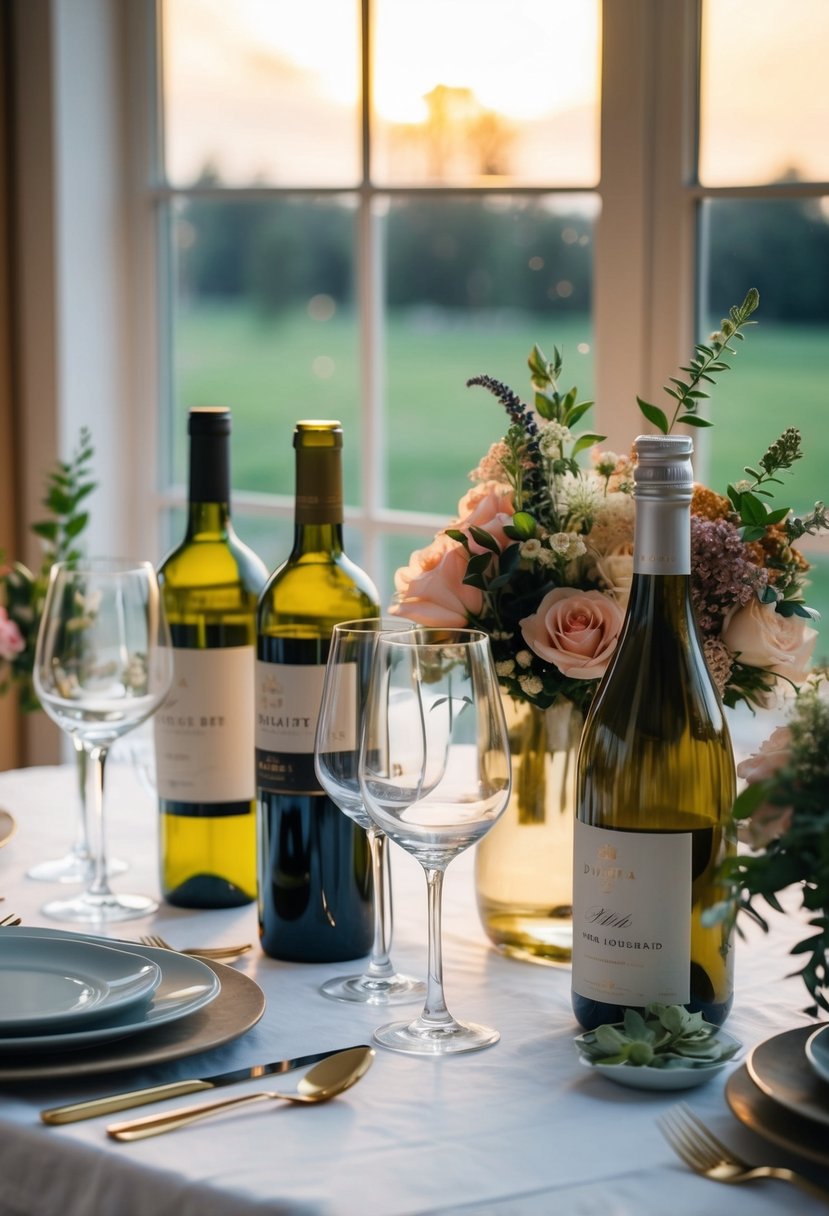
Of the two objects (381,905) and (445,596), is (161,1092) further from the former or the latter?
(445,596)

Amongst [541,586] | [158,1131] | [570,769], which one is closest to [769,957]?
[570,769]

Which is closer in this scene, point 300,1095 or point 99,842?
point 300,1095

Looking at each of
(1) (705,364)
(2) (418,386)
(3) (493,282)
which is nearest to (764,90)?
(3) (493,282)

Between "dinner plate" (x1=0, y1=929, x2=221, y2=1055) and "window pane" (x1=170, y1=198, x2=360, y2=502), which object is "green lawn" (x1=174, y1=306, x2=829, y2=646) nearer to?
"window pane" (x1=170, y1=198, x2=360, y2=502)

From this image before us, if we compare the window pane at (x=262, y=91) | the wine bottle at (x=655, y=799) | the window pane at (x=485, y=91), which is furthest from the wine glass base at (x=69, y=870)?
the window pane at (x=262, y=91)

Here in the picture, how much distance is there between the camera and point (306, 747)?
3.27 feet

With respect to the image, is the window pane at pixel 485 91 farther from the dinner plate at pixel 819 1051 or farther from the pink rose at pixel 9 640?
the dinner plate at pixel 819 1051

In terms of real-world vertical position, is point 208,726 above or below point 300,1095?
above

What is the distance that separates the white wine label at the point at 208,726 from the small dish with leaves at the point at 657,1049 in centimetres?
38

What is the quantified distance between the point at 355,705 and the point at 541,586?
15 centimetres

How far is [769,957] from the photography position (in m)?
1.04

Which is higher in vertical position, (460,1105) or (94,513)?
(94,513)

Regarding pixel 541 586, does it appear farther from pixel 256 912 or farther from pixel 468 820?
→ pixel 256 912

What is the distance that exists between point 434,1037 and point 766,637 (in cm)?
32
